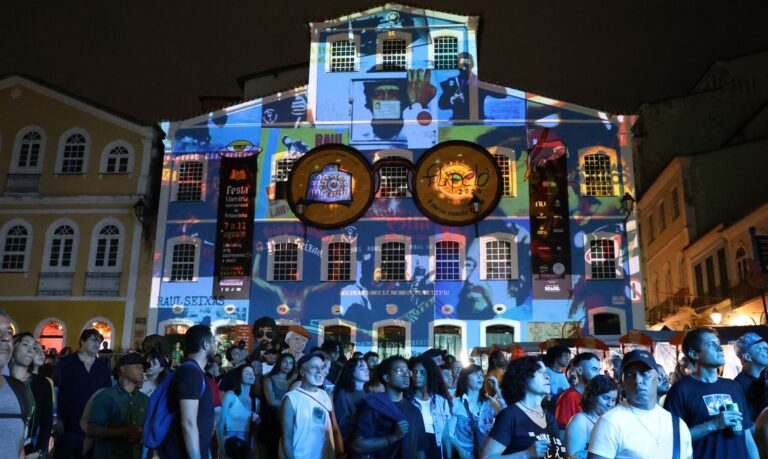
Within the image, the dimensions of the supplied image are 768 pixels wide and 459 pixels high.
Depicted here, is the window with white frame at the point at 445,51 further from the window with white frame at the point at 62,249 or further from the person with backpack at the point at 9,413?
the person with backpack at the point at 9,413

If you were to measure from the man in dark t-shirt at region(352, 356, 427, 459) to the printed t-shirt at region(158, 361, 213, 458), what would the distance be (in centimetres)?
125

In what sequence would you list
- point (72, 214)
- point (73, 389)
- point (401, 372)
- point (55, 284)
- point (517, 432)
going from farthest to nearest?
point (72, 214) < point (55, 284) < point (73, 389) < point (401, 372) < point (517, 432)

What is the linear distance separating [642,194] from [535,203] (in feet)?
45.2

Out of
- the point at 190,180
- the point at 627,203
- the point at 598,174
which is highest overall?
the point at 598,174

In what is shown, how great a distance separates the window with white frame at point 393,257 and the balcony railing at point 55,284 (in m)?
11.3

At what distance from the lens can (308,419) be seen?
6.50m

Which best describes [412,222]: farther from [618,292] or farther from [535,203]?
[618,292]

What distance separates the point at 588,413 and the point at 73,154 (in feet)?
87.0

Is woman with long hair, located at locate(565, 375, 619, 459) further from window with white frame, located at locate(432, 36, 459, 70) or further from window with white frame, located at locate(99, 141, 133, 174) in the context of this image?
window with white frame, located at locate(99, 141, 133, 174)

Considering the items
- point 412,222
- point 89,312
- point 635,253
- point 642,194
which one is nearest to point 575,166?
Result: point 635,253

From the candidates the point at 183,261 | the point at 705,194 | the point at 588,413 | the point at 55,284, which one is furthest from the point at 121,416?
the point at 705,194

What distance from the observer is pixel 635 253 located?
82.5 ft

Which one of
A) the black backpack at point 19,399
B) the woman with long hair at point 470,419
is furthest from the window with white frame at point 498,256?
the black backpack at point 19,399

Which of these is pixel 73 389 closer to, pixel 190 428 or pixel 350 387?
pixel 350 387
